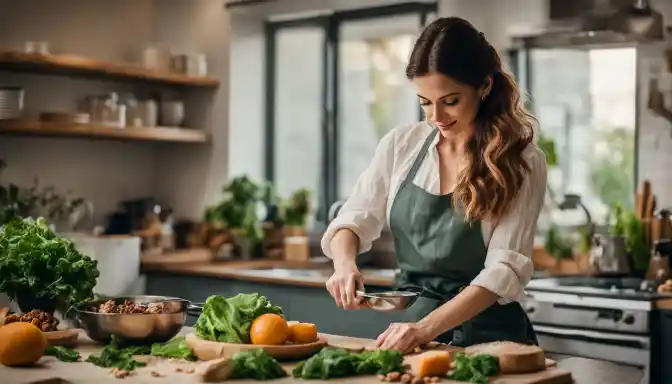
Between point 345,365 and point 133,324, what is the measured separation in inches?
22.8

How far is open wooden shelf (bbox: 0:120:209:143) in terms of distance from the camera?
4930 millimetres

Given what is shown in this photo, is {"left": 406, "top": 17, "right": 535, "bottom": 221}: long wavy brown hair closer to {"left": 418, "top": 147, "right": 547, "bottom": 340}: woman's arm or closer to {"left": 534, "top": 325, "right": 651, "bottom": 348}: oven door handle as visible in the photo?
{"left": 418, "top": 147, "right": 547, "bottom": 340}: woman's arm

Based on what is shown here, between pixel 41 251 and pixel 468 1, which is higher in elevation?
pixel 468 1

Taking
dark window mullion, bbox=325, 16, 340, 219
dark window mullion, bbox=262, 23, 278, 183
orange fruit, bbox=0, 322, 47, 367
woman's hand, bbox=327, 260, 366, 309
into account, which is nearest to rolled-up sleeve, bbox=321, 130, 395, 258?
woman's hand, bbox=327, 260, 366, 309

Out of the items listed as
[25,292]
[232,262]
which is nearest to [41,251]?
[25,292]

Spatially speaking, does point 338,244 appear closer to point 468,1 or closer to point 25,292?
point 25,292

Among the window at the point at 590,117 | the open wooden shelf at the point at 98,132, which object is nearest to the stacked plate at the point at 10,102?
the open wooden shelf at the point at 98,132

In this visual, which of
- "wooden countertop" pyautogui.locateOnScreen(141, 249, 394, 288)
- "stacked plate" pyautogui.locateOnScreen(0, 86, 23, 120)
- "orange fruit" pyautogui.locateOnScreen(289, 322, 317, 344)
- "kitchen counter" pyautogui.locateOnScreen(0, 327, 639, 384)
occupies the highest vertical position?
"stacked plate" pyautogui.locateOnScreen(0, 86, 23, 120)

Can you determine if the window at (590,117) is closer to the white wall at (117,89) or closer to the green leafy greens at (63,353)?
the white wall at (117,89)

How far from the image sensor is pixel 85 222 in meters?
5.50

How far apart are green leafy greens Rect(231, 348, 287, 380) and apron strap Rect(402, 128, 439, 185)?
908mm

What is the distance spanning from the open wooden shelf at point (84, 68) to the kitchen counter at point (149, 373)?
2.83 metres

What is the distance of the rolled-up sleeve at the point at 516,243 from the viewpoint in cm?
251

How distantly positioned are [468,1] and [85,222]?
90.6 inches
